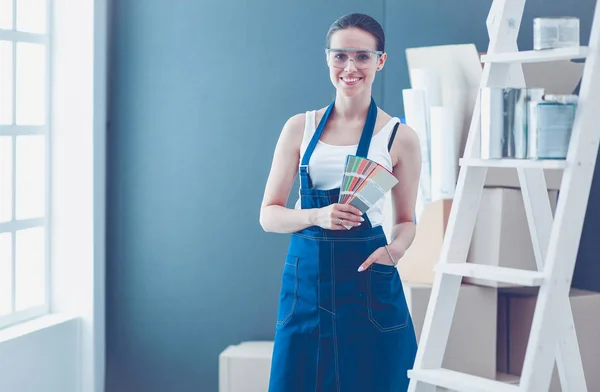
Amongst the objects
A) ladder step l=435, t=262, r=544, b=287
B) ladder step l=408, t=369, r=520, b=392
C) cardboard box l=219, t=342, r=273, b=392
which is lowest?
cardboard box l=219, t=342, r=273, b=392

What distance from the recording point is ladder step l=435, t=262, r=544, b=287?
2324mm

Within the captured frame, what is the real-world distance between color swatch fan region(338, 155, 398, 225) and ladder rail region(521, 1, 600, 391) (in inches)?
18.4

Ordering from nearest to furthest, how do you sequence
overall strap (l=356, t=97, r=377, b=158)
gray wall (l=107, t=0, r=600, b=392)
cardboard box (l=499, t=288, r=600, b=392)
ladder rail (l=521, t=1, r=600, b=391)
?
ladder rail (l=521, t=1, r=600, b=391)
overall strap (l=356, t=97, r=377, b=158)
cardboard box (l=499, t=288, r=600, b=392)
gray wall (l=107, t=0, r=600, b=392)

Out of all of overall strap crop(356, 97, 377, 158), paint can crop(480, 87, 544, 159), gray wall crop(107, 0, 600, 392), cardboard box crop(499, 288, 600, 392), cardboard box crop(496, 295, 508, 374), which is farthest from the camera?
gray wall crop(107, 0, 600, 392)

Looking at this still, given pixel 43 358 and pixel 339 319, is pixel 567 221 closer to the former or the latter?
pixel 339 319

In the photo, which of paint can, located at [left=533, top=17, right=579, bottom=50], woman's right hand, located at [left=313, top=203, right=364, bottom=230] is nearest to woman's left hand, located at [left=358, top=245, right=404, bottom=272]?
woman's right hand, located at [left=313, top=203, right=364, bottom=230]

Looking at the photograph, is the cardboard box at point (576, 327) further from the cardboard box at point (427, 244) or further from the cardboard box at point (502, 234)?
the cardboard box at point (427, 244)

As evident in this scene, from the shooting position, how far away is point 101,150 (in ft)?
13.1

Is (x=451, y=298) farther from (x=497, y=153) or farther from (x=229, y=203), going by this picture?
(x=229, y=203)

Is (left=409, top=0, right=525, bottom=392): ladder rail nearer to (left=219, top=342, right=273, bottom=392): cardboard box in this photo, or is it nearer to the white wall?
(left=219, top=342, right=273, bottom=392): cardboard box

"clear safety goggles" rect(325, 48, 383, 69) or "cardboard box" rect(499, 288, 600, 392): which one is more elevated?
"clear safety goggles" rect(325, 48, 383, 69)

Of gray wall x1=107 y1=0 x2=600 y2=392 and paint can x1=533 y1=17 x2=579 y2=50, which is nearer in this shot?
paint can x1=533 y1=17 x2=579 y2=50

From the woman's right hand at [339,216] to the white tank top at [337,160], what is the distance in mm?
108

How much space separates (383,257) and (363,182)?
0.24m
